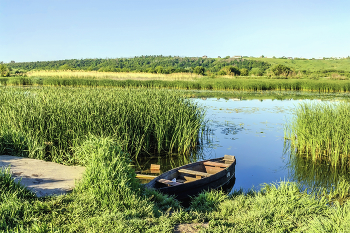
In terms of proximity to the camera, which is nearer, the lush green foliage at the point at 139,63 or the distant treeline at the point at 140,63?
the distant treeline at the point at 140,63

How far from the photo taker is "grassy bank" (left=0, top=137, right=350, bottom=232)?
348 centimetres

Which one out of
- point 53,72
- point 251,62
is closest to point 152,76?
point 53,72

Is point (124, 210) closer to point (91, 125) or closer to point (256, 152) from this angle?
point (91, 125)

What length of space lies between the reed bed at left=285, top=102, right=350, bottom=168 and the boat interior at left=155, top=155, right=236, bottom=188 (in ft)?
9.55

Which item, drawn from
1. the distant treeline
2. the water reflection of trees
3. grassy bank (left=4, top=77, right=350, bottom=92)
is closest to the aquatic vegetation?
grassy bank (left=4, top=77, right=350, bottom=92)

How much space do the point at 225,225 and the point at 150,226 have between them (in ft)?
3.30

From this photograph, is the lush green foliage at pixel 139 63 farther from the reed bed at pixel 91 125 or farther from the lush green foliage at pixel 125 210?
the lush green foliage at pixel 125 210

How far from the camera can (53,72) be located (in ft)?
123

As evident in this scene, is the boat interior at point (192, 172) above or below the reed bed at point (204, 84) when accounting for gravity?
below

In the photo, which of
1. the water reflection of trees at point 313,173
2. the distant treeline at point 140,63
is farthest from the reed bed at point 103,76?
the distant treeline at point 140,63

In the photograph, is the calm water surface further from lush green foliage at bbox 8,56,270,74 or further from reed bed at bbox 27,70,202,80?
lush green foliage at bbox 8,56,270,74

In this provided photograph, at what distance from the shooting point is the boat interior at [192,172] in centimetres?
575

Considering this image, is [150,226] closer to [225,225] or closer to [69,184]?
[225,225]

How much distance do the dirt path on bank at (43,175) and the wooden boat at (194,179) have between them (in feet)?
4.71
